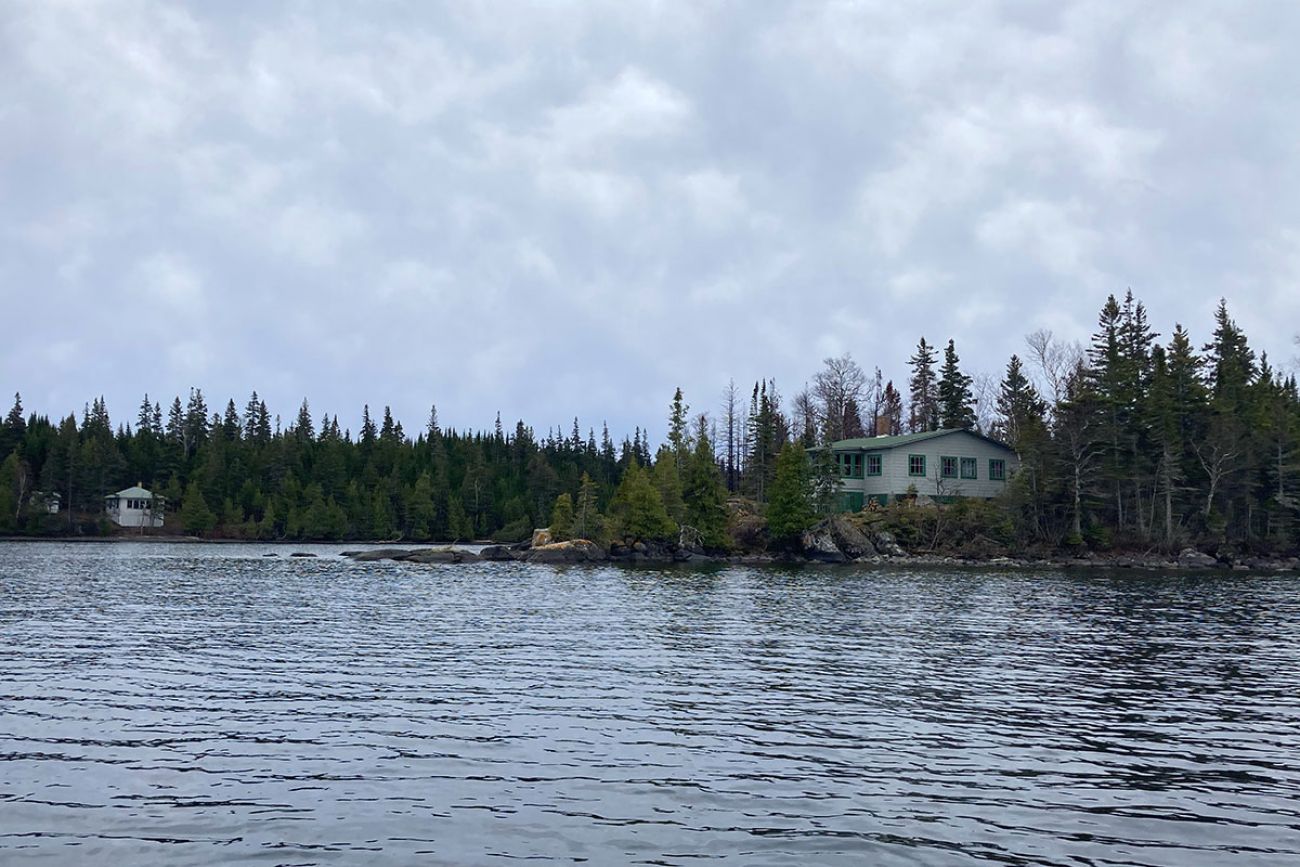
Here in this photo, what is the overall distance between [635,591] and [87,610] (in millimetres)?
24955

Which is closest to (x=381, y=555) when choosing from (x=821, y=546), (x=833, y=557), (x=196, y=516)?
(x=821, y=546)

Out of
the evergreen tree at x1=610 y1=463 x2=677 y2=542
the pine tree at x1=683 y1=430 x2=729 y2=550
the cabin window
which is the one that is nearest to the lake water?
the evergreen tree at x1=610 y1=463 x2=677 y2=542

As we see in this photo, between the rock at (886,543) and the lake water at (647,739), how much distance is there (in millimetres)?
46524

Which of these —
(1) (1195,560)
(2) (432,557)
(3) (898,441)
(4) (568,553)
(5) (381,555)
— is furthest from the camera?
(5) (381,555)

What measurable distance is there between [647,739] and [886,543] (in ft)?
233

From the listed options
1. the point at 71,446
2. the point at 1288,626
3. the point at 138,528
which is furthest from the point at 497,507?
the point at 1288,626

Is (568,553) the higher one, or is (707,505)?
(707,505)

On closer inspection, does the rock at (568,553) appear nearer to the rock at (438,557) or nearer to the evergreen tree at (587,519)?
the evergreen tree at (587,519)

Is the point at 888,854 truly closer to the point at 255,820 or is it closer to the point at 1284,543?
the point at 255,820

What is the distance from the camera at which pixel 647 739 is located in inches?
685

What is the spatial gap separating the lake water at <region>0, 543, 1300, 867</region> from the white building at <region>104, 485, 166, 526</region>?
119 m

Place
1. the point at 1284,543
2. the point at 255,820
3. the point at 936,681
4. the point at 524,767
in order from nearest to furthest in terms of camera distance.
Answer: the point at 255,820, the point at 524,767, the point at 936,681, the point at 1284,543

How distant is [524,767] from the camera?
1541cm

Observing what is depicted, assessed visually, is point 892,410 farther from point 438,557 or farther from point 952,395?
point 438,557
